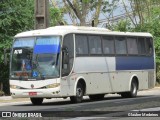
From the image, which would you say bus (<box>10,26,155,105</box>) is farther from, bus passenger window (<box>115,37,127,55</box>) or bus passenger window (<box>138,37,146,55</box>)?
bus passenger window (<box>138,37,146,55</box>)

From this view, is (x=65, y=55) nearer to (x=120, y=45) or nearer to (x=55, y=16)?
(x=120, y=45)

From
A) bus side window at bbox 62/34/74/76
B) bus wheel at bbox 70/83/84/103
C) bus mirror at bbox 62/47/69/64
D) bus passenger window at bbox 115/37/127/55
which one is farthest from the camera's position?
bus passenger window at bbox 115/37/127/55

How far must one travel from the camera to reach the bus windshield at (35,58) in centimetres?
2709

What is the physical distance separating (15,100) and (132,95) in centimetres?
592

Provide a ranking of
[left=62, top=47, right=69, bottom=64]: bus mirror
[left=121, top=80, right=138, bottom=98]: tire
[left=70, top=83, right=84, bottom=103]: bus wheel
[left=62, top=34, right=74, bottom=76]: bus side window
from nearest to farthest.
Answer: [left=62, top=47, right=69, bottom=64]: bus mirror < [left=62, top=34, right=74, bottom=76]: bus side window < [left=70, top=83, right=84, bottom=103]: bus wheel < [left=121, top=80, right=138, bottom=98]: tire

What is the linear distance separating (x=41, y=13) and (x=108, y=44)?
13.8 ft

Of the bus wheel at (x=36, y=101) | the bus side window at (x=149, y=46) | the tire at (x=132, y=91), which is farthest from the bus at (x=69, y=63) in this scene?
the bus side window at (x=149, y=46)

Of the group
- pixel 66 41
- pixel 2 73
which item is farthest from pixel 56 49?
pixel 2 73

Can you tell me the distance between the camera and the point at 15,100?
32156mm

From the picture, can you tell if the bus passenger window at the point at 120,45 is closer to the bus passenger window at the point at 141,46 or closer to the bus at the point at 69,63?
the bus at the point at 69,63

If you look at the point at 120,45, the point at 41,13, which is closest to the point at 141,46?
the point at 120,45

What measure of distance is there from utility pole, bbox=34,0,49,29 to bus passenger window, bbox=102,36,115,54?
11.8 feet

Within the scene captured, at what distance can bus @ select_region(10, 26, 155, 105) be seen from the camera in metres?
27.1

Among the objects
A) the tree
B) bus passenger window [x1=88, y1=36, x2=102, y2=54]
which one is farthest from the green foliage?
bus passenger window [x1=88, y1=36, x2=102, y2=54]
